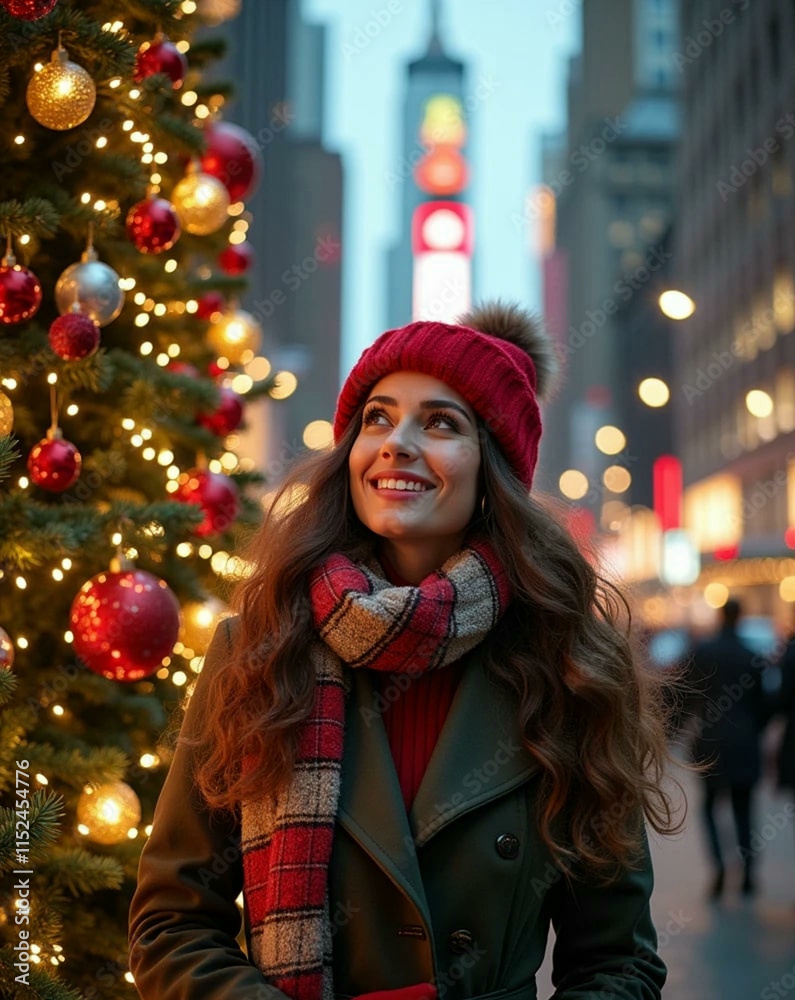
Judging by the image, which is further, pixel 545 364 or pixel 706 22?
pixel 706 22

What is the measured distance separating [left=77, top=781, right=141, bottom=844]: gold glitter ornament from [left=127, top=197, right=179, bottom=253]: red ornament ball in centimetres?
208

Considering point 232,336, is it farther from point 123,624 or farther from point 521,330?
point 521,330

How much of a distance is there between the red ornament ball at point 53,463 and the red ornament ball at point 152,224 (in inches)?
41.0

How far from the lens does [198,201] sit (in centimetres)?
556

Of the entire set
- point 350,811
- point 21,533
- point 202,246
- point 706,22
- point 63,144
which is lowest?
point 350,811

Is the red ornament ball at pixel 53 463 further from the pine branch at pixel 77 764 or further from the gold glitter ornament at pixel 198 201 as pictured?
the gold glitter ornament at pixel 198 201

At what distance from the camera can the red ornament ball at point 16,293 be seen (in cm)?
383

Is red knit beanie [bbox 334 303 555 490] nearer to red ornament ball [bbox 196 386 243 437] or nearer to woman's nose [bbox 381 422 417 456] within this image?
woman's nose [bbox 381 422 417 456]

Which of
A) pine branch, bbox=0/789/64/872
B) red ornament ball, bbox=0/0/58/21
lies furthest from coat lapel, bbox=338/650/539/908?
red ornament ball, bbox=0/0/58/21

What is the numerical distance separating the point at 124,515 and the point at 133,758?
3.89 feet

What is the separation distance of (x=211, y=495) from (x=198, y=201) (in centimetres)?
136

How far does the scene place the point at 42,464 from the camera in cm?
407

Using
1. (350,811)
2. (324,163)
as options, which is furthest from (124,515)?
(324,163)

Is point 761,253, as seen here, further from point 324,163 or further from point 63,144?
point 324,163
